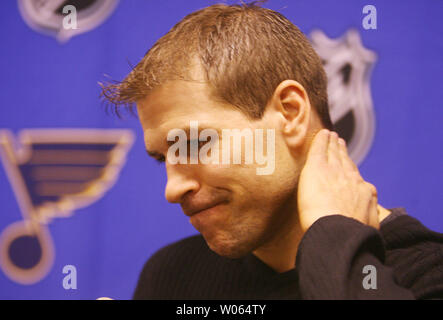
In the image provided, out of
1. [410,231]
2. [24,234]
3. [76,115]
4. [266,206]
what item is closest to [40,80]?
[76,115]

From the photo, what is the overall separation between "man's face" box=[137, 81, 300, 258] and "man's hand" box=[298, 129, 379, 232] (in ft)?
0.20

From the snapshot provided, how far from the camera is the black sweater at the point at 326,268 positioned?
0.63 metres

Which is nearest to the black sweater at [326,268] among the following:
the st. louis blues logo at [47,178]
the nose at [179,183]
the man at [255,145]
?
the man at [255,145]

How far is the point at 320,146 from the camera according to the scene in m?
0.83

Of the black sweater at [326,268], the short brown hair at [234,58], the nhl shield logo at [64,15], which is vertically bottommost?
the black sweater at [326,268]

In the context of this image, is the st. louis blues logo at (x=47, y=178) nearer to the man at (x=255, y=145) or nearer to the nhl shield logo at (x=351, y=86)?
the man at (x=255, y=145)

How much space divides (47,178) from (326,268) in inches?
42.8

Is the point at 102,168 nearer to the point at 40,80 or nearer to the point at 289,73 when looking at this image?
the point at 40,80

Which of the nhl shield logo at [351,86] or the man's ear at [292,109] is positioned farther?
the nhl shield logo at [351,86]

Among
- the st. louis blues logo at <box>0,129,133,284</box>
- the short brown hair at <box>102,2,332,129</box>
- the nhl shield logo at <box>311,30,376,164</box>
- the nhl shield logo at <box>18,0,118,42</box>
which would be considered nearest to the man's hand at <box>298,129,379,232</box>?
the short brown hair at <box>102,2,332,129</box>

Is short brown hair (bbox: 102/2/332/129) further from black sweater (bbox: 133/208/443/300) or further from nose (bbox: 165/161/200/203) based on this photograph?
black sweater (bbox: 133/208/443/300)

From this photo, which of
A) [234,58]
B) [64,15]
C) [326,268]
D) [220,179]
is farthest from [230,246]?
[64,15]

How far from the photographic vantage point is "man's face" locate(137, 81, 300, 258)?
812mm

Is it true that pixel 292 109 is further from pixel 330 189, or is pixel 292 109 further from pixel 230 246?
pixel 230 246
